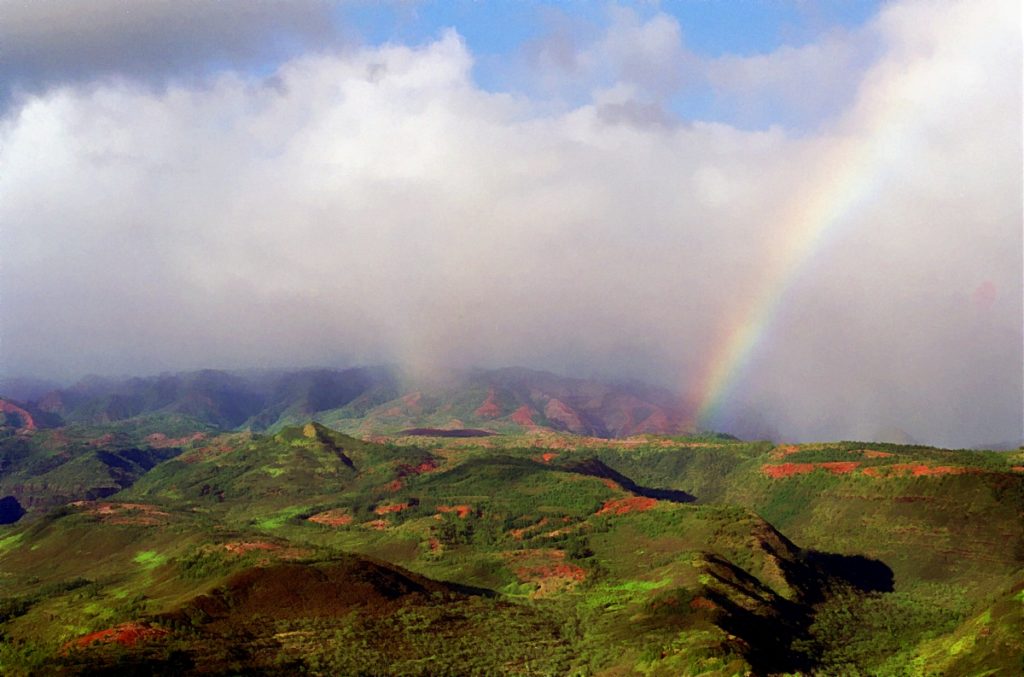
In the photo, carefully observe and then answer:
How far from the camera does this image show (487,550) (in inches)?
6476

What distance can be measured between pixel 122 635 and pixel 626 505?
12024cm

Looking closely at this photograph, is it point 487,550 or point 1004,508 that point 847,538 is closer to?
point 1004,508

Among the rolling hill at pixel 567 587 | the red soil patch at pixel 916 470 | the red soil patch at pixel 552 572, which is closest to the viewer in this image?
the rolling hill at pixel 567 587

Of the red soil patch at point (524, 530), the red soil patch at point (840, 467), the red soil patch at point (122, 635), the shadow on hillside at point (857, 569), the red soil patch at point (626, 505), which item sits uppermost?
the red soil patch at point (840, 467)

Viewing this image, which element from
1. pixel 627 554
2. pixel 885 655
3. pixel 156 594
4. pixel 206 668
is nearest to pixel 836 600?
pixel 885 655

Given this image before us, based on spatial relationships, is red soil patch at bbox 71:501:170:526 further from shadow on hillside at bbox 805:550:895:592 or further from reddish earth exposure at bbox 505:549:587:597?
shadow on hillside at bbox 805:550:895:592

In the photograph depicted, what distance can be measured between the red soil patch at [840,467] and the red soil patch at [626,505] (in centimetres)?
4844

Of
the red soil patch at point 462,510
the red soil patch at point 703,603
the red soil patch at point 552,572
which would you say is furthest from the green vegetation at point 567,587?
the red soil patch at point 462,510

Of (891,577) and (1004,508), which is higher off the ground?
(1004,508)

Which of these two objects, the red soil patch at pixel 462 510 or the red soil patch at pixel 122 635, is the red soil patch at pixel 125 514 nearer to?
the red soil patch at pixel 462 510

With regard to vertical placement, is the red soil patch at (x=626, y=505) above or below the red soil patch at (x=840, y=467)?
below

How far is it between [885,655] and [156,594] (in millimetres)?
98477

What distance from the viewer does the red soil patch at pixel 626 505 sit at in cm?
17812

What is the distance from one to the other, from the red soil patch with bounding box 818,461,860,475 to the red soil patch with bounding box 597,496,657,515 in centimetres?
4844
